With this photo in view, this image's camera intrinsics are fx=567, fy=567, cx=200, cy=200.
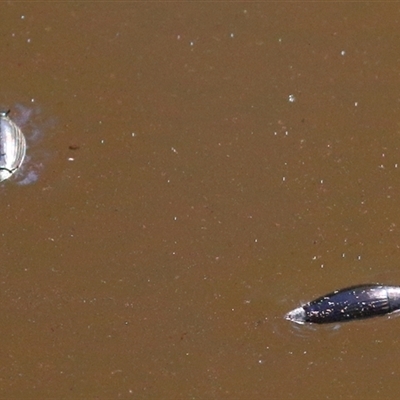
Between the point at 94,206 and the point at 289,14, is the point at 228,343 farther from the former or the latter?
the point at 289,14

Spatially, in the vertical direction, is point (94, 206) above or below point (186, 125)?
→ below

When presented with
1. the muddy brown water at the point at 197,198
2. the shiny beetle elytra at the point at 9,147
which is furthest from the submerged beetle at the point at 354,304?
the shiny beetle elytra at the point at 9,147

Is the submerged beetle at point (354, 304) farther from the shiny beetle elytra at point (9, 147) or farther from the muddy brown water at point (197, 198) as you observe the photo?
the shiny beetle elytra at point (9, 147)

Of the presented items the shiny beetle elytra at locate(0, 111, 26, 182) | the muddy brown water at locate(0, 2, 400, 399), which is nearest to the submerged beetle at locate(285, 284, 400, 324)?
the muddy brown water at locate(0, 2, 400, 399)

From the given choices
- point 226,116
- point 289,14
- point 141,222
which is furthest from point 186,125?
point 289,14

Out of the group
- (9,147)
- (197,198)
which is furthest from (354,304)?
(9,147)

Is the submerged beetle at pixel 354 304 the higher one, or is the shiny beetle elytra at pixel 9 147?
the shiny beetle elytra at pixel 9 147
